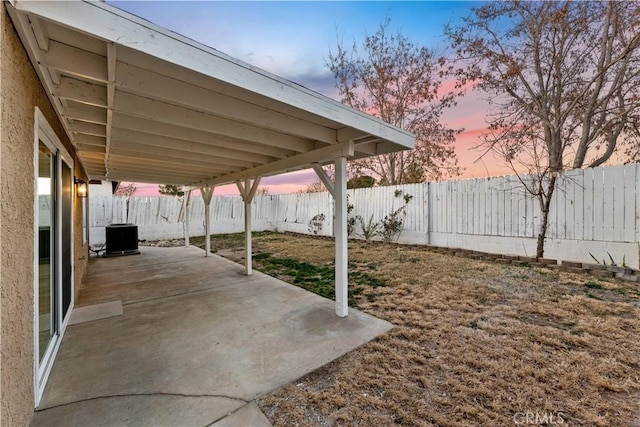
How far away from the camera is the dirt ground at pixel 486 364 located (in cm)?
207

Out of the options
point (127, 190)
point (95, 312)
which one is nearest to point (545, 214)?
point (95, 312)

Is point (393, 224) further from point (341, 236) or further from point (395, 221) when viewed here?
point (341, 236)

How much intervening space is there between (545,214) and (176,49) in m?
7.90

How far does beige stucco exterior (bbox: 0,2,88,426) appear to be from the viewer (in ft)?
4.71

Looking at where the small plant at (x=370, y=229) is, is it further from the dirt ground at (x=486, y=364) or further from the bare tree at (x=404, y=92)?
the dirt ground at (x=486, y=364)

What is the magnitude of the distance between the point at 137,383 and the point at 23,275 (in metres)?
1.33

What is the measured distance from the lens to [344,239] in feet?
13.0

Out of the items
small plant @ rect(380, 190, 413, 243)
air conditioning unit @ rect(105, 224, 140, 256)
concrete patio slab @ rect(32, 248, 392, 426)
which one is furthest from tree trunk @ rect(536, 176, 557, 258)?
air conditioning unit @ rect(105, 224, 140, 256)

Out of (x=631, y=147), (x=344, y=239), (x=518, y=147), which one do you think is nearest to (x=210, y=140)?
(x=344, y=239)

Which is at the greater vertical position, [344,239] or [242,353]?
[344,239]

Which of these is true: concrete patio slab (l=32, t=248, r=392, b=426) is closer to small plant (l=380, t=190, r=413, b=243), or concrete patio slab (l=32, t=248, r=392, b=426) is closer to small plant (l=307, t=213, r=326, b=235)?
small plant (l=380, t=190, r=413, b=243)

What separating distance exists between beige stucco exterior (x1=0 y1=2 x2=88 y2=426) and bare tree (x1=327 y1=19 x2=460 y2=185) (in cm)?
1268

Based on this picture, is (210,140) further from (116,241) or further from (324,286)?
(116,241)
